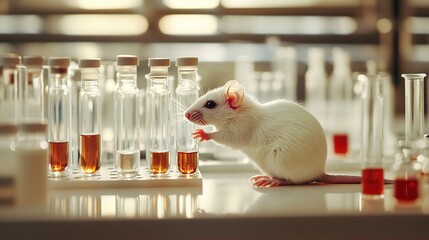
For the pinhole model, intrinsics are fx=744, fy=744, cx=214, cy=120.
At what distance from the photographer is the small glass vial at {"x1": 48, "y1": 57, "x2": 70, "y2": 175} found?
1597 millimetres

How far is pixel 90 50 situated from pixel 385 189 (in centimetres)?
267

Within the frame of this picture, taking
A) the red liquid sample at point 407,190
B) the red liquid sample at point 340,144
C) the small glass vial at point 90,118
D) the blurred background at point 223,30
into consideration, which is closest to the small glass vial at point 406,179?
the red liquid sample at point 407,190

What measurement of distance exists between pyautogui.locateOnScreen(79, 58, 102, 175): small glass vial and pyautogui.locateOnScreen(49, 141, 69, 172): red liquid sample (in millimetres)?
35

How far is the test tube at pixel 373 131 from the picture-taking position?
1426 mm

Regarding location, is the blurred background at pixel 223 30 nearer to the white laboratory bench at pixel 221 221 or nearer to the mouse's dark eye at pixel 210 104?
the mouse's dark eye at pixel 210 104

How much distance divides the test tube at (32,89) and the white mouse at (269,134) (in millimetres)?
328

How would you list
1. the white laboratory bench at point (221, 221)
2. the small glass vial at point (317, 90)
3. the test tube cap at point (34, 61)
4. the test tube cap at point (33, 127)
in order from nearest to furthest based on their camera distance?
1. the white laboratory bench at point (221, 221)
2. the test tube cap at point (33, 127)
3. the test tube cap at point (34, 61)
4. the small glass vial at point (317, 90)

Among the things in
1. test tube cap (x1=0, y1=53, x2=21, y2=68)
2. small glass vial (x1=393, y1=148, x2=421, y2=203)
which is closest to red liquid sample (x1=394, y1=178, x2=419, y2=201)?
small glass vial (x1=393, y1=148, x2=421, y2=203)

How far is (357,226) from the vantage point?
124cm

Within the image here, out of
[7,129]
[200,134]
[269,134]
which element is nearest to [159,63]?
[200,134]

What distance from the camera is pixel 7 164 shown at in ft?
4.43

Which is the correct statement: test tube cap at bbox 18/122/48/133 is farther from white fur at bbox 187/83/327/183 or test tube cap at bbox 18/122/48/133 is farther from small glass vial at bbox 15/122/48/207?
white fur at bbox 187/83/327/183

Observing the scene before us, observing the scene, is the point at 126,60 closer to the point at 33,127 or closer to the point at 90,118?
the point at 90,118

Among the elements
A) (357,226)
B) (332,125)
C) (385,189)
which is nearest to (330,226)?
(357,226)
